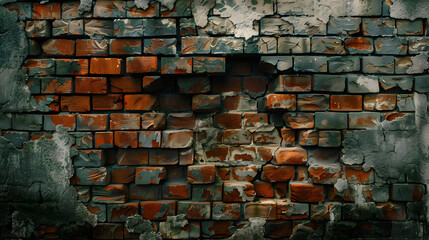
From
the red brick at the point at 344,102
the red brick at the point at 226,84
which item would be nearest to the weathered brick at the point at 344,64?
the red brick at the point at 344,102

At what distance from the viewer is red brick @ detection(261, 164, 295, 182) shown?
4.77ft

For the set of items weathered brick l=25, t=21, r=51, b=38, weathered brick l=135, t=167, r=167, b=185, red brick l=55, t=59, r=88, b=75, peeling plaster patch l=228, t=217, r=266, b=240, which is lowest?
peeling plaster patch l=228, t=217, r=266, b=240

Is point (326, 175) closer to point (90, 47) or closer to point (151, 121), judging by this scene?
point (151, 121)

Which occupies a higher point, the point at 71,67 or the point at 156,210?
the point at 71,67

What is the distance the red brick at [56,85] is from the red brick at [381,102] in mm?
1566

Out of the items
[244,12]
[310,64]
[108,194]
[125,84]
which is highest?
[244,12]

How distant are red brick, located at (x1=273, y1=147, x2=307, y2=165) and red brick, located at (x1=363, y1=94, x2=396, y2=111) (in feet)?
1.35

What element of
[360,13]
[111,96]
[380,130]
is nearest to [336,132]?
[380,130]

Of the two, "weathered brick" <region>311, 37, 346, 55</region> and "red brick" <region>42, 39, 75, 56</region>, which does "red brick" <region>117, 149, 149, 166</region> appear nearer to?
"red brick" <region>42, 39, 75, 56</region>

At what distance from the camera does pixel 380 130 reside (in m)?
1.42

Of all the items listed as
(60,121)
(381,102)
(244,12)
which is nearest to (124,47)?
(60,121)

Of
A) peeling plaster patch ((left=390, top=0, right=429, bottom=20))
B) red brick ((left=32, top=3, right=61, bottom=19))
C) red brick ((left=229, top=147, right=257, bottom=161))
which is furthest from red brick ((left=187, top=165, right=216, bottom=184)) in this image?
peeling plaster patch ((left=390, top=0, right=429, bottom=20))

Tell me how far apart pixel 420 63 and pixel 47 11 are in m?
1.97

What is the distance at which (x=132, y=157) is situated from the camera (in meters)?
1.45
